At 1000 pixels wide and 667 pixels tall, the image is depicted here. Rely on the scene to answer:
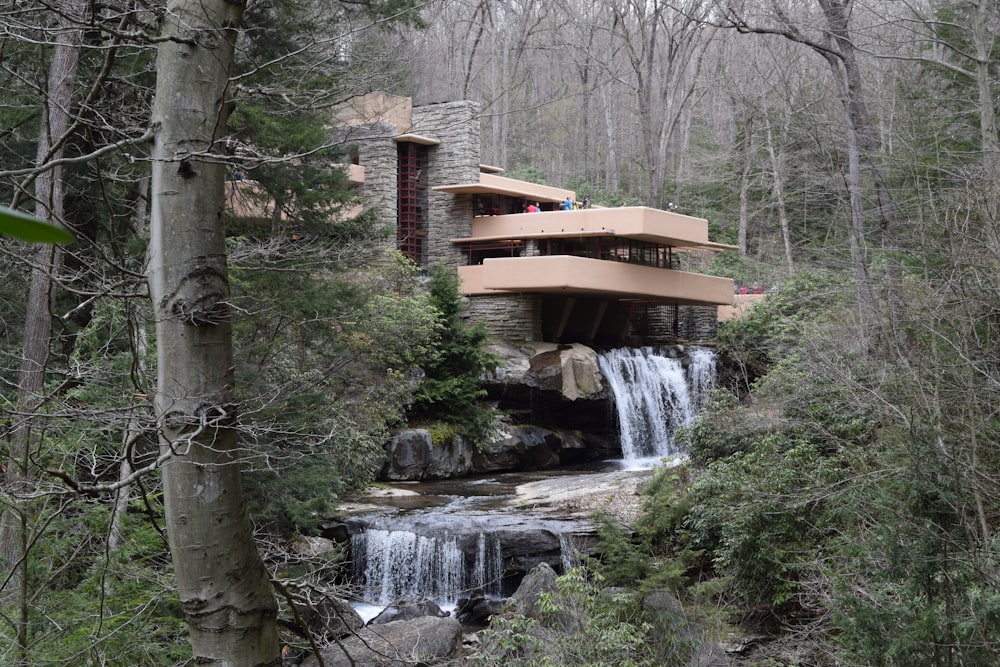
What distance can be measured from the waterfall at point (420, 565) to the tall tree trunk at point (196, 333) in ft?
35.8

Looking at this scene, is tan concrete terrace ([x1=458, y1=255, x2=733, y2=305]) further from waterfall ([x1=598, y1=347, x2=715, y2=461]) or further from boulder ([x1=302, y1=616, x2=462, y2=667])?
boulder ([x1=302, y1=616, x2=462, y2=667])

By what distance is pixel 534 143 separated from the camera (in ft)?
144

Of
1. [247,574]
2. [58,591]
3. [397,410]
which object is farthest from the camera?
[397,410]

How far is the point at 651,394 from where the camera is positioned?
22.1 metres

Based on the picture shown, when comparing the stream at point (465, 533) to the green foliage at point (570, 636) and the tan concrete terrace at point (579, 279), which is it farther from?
the tan concrete terrace at point (579, 279)

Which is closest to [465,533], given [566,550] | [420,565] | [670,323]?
[420,565]

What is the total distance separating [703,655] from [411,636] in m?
2.79

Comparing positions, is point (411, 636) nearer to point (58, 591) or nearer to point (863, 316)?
point (58, 591)

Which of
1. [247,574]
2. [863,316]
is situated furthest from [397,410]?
[247,574]

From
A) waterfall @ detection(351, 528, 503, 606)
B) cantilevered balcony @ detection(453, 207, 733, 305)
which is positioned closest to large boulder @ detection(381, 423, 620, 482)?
cantilevered balcony @ detection(453, 207, 733, 305)

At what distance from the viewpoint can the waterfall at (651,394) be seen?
2156 cm

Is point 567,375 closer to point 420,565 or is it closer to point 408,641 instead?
point 420,565

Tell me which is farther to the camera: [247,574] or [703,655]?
[703,655]

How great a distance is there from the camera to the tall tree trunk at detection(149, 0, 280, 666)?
257 centimetres
